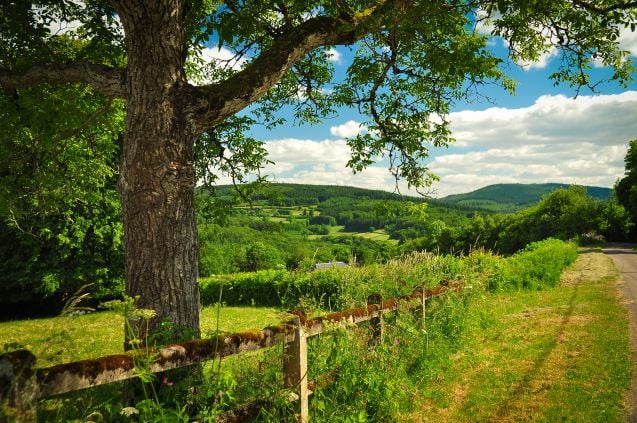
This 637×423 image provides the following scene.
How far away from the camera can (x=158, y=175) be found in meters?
4.88

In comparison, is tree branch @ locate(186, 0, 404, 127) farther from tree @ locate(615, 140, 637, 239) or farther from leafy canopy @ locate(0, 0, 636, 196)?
tree @ locate(615, 140, 637, 239)

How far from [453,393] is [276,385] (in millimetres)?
3649

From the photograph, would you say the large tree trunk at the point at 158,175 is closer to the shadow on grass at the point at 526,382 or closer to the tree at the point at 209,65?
the tree at the point at 209,65

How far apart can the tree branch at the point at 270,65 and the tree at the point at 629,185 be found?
6591 cm

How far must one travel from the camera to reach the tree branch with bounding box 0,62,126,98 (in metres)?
5.40

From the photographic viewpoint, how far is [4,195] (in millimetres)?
8102

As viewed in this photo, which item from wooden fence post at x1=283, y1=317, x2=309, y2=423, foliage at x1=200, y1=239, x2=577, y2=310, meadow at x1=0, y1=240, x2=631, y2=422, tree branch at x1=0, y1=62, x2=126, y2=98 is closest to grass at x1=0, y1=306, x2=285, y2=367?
→ meadow at x1=0, y1=240, x2=631, y2=422

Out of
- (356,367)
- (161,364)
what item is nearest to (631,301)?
(356,367)

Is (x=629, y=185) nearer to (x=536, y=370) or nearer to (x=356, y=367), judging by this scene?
(x=536, y=370)

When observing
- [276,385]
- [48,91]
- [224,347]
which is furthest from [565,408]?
[48,91]

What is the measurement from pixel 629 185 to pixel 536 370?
2680 inches

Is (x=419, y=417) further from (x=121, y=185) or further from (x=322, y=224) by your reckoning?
(x=322, y=224)

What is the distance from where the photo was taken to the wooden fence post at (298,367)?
4191 mm

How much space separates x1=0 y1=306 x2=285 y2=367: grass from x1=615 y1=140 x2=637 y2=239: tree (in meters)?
59.2
